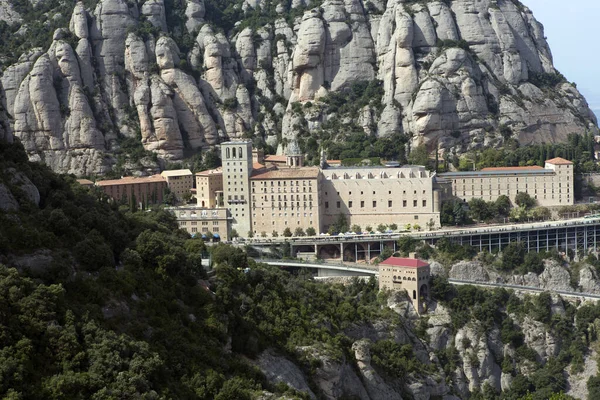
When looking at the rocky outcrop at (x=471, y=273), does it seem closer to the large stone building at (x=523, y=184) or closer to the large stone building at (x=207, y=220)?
the large stone building at (x=523, y=184)

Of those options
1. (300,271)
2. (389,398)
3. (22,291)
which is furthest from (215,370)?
A: (300,271)

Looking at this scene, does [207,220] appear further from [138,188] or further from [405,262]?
[405,262]

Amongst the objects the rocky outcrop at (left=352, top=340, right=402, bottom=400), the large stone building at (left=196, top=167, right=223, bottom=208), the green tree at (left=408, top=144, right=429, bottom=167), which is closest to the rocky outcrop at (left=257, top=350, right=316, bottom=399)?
the rocky outcrop at (left=352, top=340, right=402, bottom=400)

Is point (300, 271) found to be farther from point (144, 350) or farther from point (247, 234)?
point (144, 350)

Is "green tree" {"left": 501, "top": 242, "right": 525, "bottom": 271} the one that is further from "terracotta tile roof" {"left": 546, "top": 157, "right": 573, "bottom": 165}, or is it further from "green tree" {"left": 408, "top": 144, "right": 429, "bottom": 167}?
"green tree" {"left": 408, "top": 144, "right": 429, "bottom": 167}

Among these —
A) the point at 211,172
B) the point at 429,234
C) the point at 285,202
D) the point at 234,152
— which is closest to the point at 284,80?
the point at 211,172

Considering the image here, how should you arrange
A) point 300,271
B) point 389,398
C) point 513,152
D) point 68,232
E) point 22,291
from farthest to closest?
1. point 513,152
2. point 300,271
3. point 389,398
4. point 68,232
5. point 22,291
